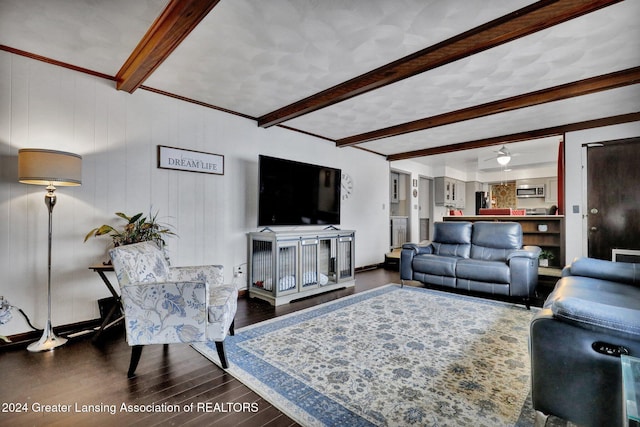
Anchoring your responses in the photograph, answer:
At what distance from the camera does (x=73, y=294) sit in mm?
2730

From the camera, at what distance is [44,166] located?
220 centimetres

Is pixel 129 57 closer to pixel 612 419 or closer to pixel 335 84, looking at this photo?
pixel 335 84

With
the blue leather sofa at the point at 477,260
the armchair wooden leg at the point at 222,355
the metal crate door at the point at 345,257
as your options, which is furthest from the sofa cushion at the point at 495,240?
the armchair wooden leg at the point at 222,355

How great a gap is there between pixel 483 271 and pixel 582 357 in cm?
257

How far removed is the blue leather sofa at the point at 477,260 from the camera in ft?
11.5

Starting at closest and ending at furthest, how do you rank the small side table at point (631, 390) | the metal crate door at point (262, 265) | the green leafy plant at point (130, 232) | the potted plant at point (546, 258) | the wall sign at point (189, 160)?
1. the small side table at point (631, 390)
2. the green leafy plant at point (130, 232)
3. the wall sign at point (189, 160)
4. the metal crate door at point (262, 265)
5. the potted plant at point (546, 258)

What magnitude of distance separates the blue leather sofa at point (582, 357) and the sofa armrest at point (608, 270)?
1554mm

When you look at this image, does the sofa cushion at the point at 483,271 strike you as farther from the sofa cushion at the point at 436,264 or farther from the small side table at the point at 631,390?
the small side table at the point at 631,390

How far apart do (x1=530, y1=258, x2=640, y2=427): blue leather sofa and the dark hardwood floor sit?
1265mm

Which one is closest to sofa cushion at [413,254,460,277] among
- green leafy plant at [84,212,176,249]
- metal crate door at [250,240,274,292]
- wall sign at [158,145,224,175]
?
metal crate door at [250,240,274,292]

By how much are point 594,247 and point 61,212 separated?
6.53m

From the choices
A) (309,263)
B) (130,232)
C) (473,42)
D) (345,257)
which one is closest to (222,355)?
(130,232)

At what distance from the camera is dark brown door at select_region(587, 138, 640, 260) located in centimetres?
409

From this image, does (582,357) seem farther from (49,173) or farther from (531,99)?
(49,173)
